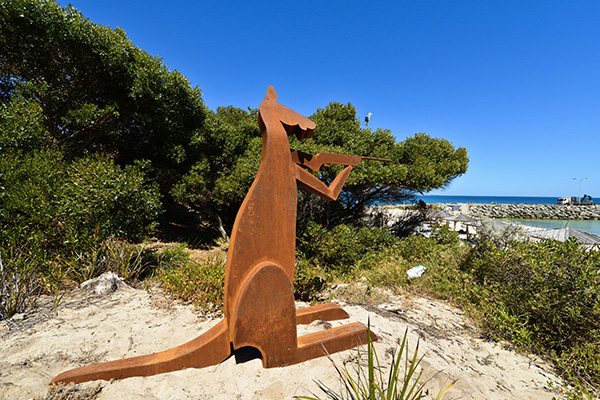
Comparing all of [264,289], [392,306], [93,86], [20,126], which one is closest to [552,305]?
→ [392,306]

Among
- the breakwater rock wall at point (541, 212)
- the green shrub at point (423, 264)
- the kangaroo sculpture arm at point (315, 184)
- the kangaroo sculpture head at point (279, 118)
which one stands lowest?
the green shrub at point (423, 264)

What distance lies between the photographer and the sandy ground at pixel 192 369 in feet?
7.06

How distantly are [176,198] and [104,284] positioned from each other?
490 centimetres

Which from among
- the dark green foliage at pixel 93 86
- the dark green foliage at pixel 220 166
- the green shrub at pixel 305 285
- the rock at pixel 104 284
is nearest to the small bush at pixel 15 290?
the rock at pixel 104 284

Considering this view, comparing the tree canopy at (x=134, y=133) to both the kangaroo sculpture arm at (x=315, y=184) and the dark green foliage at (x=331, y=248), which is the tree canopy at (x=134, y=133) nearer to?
the dark green foliage at (x=331, y=248)

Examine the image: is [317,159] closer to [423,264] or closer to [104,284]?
[104,284]

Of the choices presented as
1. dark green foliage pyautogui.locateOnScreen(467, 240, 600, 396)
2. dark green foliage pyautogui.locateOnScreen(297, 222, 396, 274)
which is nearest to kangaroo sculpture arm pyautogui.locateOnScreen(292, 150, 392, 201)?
dark green foliage pyautogui.locateOnScreen(467, 240, 600, 396)

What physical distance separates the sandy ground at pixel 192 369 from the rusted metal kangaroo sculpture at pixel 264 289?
0.15 metres

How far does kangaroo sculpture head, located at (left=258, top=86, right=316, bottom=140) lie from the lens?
102 inches

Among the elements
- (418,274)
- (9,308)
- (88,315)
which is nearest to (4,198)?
(9,308)

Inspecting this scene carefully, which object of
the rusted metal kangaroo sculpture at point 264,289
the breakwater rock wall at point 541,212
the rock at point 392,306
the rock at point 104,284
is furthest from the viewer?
the breakwater rock wall at point 541,212

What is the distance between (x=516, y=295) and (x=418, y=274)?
6.73 feet

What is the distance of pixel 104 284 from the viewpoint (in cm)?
410

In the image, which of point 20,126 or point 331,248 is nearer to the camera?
point 20,126
